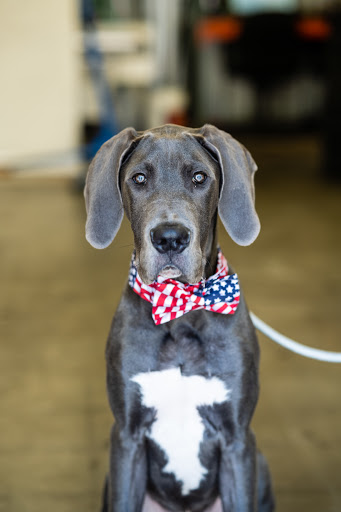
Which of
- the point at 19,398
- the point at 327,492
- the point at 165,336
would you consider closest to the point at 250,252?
the point at 19,398

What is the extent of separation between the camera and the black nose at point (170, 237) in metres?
1.59

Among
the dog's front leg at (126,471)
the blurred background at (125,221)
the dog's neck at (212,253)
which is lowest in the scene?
the blurred background at (125,221)

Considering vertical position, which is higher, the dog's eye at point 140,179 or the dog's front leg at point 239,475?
the dog's eye at point 140,179

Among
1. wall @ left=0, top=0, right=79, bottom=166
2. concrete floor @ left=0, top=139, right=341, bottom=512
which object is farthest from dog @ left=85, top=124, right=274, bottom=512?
wall @ left=0, top=0, right=79, bottom=166

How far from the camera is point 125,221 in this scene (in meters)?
5.83

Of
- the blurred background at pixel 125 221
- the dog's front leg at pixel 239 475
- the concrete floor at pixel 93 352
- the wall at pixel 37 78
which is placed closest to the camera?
the dog's front leg at pixel 239 475

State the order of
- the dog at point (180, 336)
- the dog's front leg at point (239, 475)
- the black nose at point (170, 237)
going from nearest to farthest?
the black nose at point (170, 237), the dog at point (180, 336), the dog's front leg at point (239, 475)

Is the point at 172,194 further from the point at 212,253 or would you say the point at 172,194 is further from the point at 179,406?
the point at 179,406

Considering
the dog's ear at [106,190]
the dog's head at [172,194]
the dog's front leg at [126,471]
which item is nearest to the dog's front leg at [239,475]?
the dog's front leg at [126,471]

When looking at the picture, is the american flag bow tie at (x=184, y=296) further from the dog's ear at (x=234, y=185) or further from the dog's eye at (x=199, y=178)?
the dog's eye at (x=199, y=178)

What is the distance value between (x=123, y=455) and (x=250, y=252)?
10.7 feet

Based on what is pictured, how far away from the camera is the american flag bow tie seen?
1735mm

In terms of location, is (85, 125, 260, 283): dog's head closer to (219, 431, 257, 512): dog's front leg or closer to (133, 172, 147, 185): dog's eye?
(133, 172, 147, 185): dog's eye

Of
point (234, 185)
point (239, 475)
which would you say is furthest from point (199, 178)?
point (239, 475)
